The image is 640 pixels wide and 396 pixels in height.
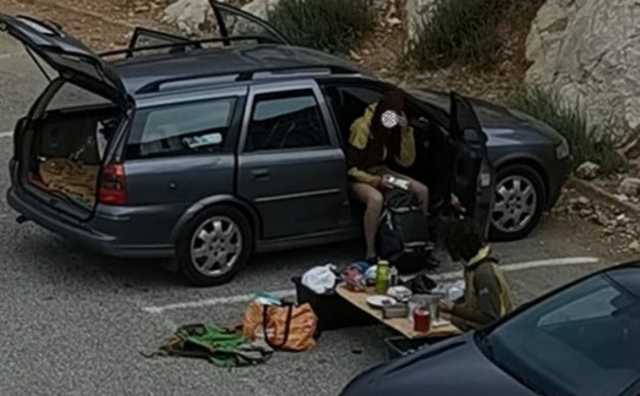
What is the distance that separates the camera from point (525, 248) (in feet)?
38.7

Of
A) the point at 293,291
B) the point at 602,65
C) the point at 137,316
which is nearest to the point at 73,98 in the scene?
the point at 137,316

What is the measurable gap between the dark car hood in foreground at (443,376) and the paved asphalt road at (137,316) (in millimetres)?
1949

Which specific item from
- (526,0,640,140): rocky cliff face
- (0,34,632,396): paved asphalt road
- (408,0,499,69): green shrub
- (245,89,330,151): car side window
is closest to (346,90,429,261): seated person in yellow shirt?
(245,89,330,151): car side window

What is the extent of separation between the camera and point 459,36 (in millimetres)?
16453

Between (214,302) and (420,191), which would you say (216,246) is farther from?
(420,191)

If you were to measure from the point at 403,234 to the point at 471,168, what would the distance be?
0.71m

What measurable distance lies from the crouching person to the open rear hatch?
2.82 metres

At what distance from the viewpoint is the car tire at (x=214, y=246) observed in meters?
10.4

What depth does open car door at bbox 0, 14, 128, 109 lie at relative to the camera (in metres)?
10.3

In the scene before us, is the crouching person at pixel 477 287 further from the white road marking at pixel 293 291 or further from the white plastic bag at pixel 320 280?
the white road marking at pixel 293 291

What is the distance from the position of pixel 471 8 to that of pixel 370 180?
6.20 meters

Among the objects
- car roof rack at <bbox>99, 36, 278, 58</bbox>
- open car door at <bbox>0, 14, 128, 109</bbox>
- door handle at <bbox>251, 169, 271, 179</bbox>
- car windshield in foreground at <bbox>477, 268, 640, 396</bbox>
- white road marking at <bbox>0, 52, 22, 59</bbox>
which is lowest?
white road marking at <bbox>0, 52, 22, 59</bbox>

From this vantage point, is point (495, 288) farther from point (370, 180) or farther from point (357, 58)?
point (357, 58)

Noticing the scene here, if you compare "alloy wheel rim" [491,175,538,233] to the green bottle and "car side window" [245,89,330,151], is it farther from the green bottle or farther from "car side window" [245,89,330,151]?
the green bottle
